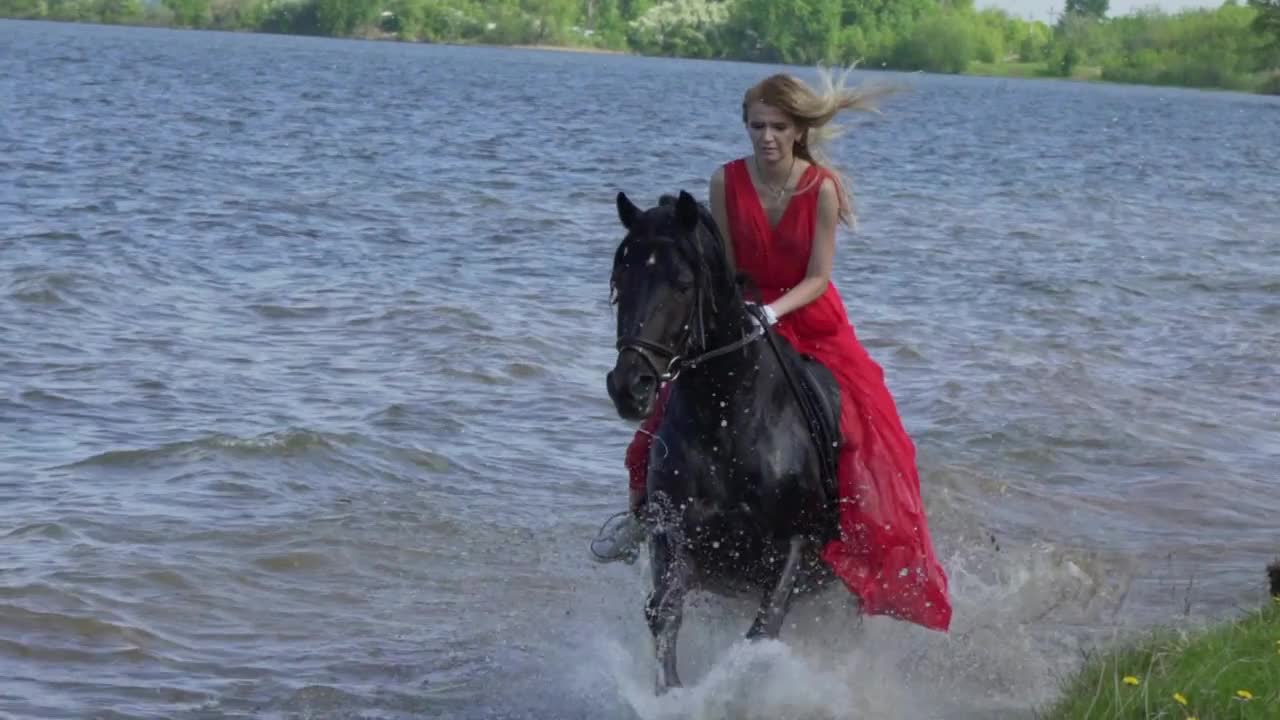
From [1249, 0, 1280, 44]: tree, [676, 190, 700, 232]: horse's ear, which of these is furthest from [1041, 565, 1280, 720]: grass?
[1249, 0, 1280, 44]: tree

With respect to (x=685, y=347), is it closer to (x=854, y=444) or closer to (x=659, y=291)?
(x=659, y=291)

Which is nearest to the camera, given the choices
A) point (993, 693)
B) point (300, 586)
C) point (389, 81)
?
point (993, 693)

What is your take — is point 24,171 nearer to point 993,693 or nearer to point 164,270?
point 164,270

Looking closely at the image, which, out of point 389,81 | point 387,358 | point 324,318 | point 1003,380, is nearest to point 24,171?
point 324,318

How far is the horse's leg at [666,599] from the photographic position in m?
7.46

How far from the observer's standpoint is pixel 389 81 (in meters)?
88.1

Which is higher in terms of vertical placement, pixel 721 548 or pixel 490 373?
pixel 721 548

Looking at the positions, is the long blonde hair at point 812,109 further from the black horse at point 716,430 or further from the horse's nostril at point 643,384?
the horse's nostril at point 643,384

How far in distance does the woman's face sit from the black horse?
639 millimetres

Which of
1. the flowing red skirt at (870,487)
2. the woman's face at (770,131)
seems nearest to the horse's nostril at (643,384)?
the flowing red skirt at (870,487)

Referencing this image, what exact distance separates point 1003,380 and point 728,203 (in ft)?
30.4

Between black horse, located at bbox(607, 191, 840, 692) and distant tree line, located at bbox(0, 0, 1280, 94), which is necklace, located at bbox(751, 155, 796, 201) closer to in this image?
black horse, located at bbox(607, 191, 840, 692)

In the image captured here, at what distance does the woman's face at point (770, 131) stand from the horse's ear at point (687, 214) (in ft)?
3.05

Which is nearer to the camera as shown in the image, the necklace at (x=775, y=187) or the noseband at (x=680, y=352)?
the noseband at (x=680, y=352)
